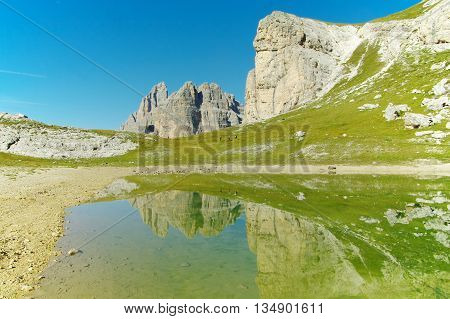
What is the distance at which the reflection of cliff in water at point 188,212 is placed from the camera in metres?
30.0

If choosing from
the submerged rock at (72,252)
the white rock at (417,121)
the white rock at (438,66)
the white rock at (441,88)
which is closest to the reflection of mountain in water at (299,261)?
the submerged rock at (72,252)

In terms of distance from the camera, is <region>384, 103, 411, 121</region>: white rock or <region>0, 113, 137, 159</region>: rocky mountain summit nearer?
<region>384, 103, 411, 121</region>: white rock

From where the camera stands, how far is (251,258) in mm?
21406

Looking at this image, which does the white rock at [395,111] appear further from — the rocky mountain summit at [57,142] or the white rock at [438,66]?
the rocky mountain summit at [57,142]

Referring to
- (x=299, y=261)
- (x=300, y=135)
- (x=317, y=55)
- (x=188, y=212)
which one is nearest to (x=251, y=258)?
(x=299, y=261)

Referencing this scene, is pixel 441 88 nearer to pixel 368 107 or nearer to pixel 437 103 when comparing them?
pixel 437 103

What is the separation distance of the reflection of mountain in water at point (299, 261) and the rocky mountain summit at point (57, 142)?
96402 millimetres

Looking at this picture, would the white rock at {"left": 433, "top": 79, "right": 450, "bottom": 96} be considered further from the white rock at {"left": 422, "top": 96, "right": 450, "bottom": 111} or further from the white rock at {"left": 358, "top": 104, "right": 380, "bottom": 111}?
the white rock at {"left": 358, "top": 104, "right": 380, "bottom": 111}

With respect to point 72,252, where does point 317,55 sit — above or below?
above

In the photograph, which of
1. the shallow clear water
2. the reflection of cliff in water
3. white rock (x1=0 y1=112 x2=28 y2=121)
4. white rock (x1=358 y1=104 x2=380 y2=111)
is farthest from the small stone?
white rock (x1=0 y1=112 x2=28 y2=121)

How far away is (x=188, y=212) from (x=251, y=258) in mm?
16497

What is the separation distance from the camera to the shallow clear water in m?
16.6

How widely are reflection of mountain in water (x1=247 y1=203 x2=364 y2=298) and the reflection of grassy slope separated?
1025 mm

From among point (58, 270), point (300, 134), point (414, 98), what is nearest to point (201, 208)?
point (58, 270)
